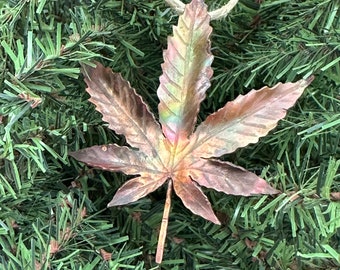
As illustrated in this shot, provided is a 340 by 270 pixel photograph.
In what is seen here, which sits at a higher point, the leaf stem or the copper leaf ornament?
the copper leaf ornament

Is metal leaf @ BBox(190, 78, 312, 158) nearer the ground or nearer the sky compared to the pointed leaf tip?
nearer the ground

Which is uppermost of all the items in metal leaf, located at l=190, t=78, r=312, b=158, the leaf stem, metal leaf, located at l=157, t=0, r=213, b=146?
metal leaf, located at l=157, t=0, r=213, b=146

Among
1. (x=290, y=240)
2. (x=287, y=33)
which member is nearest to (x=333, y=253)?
(x=290, y=240)

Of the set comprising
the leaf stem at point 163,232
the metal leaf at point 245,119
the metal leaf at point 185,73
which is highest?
the metal leaf at point 185,73

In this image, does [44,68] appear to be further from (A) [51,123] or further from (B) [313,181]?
(B) [313,181]
